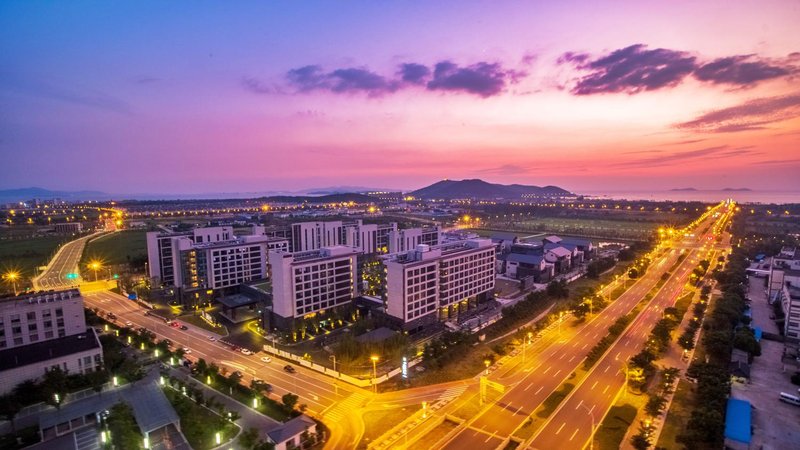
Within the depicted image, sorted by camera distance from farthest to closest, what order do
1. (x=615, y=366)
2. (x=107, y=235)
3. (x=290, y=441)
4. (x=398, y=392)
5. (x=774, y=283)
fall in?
(x=107, y=235) < (x=774, y=283) < (x=615, y=366) < (x=398, y=392) < (x=290, y=441)

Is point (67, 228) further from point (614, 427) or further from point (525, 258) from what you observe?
point (614, 427)

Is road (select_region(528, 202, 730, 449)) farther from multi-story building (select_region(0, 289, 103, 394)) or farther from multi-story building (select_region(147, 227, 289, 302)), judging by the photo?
multi-story building (select_region(147, 227, 289, 302))

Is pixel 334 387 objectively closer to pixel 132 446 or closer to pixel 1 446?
pixel 132 446

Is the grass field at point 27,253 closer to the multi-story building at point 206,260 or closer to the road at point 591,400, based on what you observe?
the multi-story building at point 206,260

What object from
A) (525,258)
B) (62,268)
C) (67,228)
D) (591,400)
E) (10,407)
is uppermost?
(67,228)

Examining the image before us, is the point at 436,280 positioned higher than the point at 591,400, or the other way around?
the point at 436,280

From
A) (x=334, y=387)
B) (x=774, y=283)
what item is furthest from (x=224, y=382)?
(x=774, y=283)

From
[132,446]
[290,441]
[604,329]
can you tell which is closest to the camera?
[132,446]

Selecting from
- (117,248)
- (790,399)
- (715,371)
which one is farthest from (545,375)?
(117,248)
